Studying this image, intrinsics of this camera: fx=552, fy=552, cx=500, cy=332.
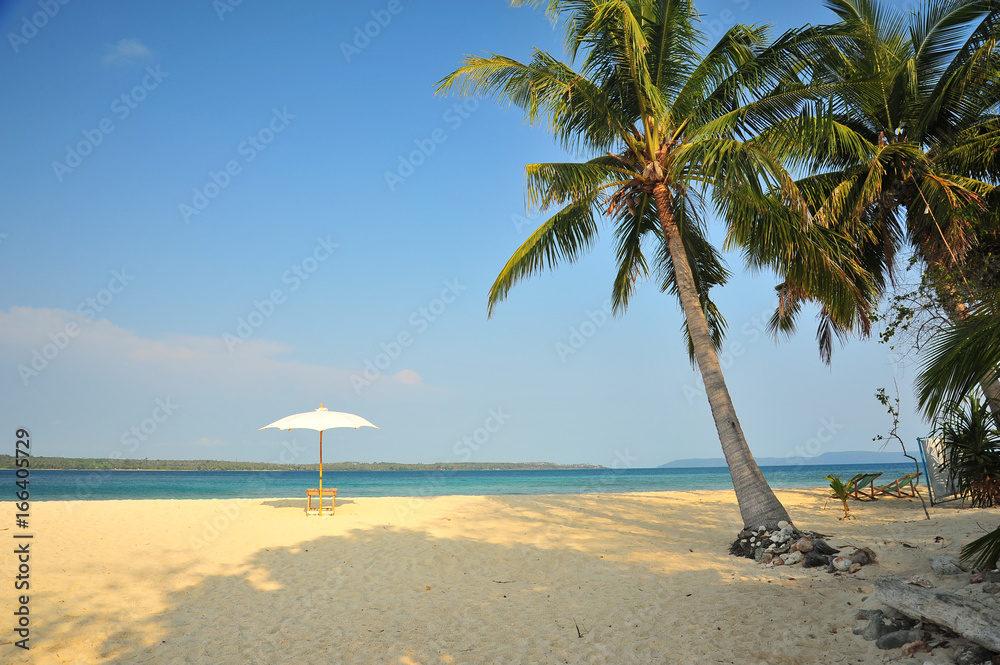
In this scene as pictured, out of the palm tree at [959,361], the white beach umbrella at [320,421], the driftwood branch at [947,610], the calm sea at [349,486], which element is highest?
the palm tree at [959,361]

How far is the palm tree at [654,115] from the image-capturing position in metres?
8.05

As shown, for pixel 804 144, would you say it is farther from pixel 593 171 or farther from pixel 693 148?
pixel 593 171

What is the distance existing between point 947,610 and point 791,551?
3.49 m

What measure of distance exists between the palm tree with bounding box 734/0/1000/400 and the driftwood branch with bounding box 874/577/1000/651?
4.82m

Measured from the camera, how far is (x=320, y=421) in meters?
12.3

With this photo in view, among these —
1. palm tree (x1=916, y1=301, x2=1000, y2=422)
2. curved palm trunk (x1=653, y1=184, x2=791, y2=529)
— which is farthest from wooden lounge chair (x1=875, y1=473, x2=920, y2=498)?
palm tree (x1=916, y1=301, x2=1000, y2=422)

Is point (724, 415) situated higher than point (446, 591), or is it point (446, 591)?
point (724, 415)

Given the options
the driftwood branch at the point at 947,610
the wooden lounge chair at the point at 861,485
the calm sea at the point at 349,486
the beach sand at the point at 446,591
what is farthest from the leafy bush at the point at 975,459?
the calm sea at the point at 349,486

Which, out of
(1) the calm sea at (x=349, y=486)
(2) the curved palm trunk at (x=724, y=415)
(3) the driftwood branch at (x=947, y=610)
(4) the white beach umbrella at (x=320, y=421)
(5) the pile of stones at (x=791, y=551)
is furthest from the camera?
(1) the calm sea at (x=349, y=486)

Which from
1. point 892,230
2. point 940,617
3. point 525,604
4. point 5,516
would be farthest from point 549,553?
point 5,516

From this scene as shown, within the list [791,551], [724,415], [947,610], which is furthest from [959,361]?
[724,415]

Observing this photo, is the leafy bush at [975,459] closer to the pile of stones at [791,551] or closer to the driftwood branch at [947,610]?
the pile of stones at [791,551]

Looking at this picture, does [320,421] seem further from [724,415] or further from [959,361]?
[959,361]

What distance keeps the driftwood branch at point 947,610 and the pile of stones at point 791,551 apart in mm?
2442
